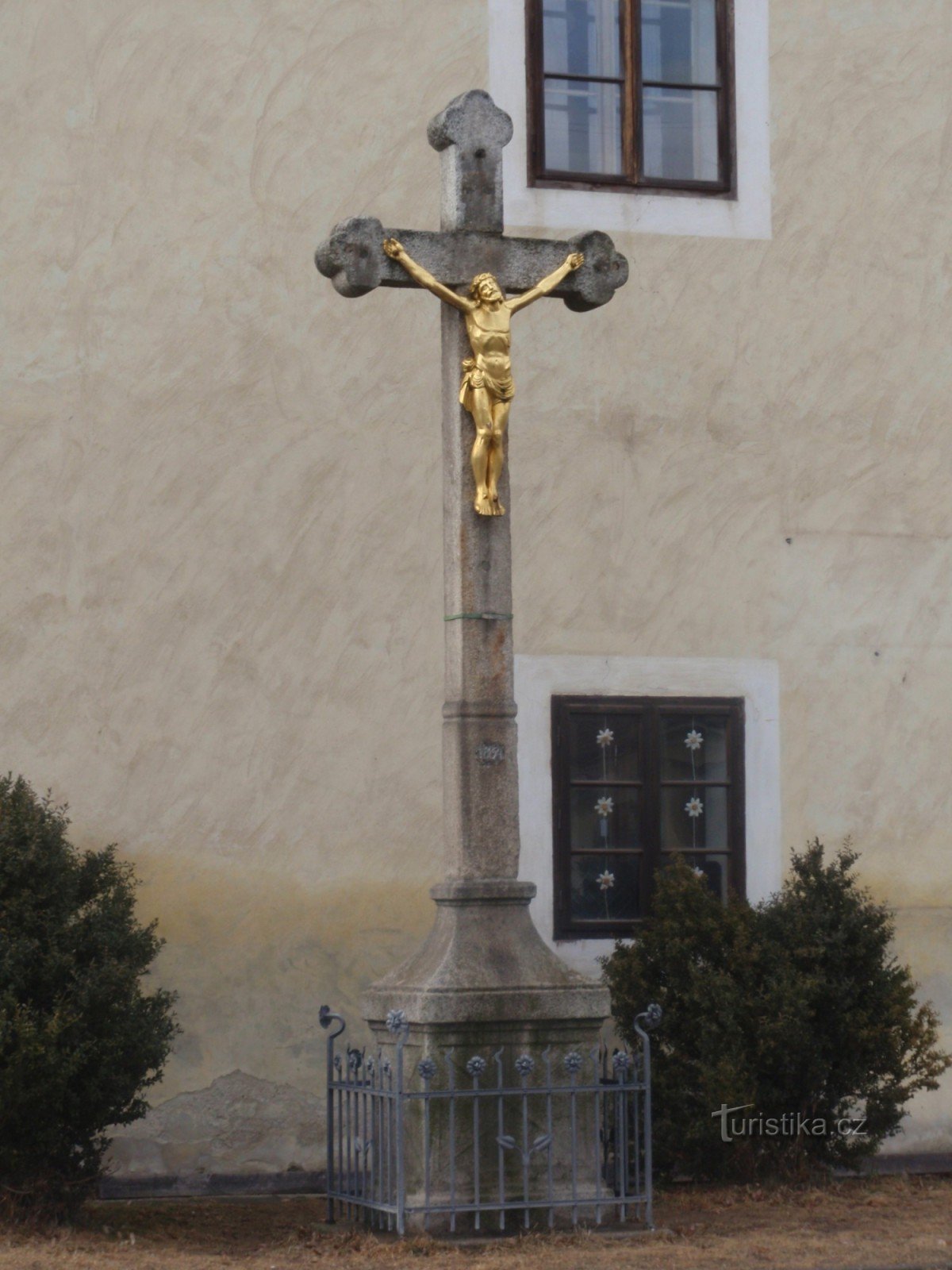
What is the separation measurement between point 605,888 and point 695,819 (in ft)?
2.11

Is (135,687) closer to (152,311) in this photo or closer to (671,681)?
(152,311)

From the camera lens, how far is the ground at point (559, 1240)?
306 inches

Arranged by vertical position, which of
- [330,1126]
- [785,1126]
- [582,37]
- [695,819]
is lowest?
[785,1126]

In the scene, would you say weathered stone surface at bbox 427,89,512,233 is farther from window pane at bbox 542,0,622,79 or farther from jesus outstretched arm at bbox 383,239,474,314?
window pane at bbox 542,0,622,79

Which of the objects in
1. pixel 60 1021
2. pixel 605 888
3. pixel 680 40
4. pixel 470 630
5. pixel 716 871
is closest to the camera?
pixel 60 1021

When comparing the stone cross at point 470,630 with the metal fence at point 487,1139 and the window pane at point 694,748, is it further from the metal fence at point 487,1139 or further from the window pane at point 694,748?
the window pane at point 694,748

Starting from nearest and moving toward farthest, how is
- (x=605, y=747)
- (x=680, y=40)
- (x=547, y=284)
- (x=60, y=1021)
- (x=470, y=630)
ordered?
(x=60, y=1021) → (x=470, y=630) → (x=547, y=284) → (x=605, y=747) → (x=680, y=40)

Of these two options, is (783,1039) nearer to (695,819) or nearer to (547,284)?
(695,819)

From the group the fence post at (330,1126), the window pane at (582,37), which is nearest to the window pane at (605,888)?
the fence post at (330,1126)

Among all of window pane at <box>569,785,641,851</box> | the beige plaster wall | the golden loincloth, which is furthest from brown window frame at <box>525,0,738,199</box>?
window pane at <box>569,785,641,851</box>

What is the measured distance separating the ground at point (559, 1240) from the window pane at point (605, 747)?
2.24 meters

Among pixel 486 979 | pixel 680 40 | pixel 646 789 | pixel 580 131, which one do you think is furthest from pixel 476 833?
pixel 680 40

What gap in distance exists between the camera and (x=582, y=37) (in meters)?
11.5

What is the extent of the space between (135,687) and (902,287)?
15.7ft
